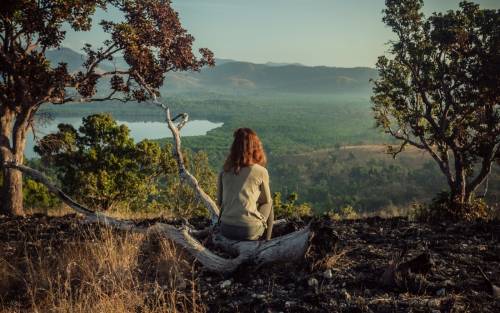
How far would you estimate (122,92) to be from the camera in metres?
11.4

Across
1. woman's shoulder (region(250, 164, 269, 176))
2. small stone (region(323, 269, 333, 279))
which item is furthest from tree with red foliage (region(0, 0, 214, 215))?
small stone (region(323, 269, 333, 279))

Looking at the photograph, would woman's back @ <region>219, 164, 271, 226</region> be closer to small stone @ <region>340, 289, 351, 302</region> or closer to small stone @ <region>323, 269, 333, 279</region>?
small stone @ <region>323, 269, 333, 279</region>

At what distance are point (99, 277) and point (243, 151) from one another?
7.18 feet

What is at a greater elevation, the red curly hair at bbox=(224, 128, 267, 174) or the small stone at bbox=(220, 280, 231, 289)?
the red curly hair at bbox=(224, 128, 267, 174)

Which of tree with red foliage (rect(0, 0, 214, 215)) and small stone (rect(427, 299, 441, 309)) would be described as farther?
tree with red foliage (rect(0, 0, 214, 215))

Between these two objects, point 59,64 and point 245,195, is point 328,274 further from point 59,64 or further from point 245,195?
point 59,64

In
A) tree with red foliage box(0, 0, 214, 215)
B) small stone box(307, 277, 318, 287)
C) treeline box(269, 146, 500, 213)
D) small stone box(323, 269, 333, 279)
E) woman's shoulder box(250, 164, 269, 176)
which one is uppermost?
tree with red foliage box(0, 0, 214, 215)

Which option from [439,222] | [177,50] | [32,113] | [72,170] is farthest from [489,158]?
[72,170]

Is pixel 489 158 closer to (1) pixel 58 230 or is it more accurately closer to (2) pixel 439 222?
(2) pixel 439 222

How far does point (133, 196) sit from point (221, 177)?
1297 centimetres

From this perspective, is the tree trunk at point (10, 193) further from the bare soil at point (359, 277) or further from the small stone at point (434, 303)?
the small stone at point (434, 303)

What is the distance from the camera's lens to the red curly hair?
528 cm

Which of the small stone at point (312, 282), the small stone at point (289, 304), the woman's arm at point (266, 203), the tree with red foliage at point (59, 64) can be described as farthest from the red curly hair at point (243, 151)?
the tree with red foliage at point (59, 64)

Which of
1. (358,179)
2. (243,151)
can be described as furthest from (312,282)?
(358,179)
